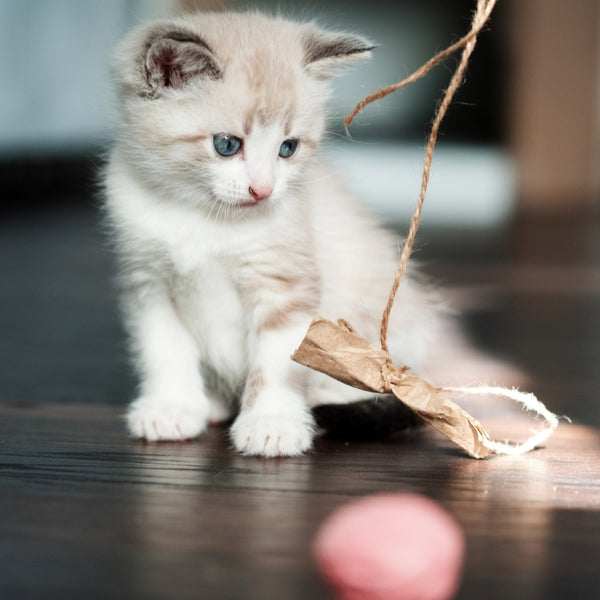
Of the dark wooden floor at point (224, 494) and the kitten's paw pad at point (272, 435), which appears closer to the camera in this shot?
the dark wooden floor at point (224, 494)

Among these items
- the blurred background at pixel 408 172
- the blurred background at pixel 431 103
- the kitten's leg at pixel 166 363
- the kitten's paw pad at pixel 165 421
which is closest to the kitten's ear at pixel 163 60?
the blurred background at pixel 408 172

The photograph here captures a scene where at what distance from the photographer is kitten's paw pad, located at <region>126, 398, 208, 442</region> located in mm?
1568

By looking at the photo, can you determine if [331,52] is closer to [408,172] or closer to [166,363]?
[166,363]

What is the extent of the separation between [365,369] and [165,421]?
0.39m

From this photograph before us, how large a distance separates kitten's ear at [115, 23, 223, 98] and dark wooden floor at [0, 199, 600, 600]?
598 millimetres

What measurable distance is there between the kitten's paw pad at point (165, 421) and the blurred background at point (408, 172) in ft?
0.98

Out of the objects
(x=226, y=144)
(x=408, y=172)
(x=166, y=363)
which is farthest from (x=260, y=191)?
(x=408, y=172)

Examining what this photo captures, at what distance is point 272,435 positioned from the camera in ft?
4.85

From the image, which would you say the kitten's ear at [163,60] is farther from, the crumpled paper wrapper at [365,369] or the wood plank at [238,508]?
the wood plank at [238,508]

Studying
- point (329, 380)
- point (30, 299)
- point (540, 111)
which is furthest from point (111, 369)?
point (540, 111)

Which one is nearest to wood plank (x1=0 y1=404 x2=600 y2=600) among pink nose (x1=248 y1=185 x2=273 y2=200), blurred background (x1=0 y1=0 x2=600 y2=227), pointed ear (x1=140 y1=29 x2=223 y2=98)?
pink nose (x1=248 y1=185 x2=273 y2=200)

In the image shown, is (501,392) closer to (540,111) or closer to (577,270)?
(577,270)

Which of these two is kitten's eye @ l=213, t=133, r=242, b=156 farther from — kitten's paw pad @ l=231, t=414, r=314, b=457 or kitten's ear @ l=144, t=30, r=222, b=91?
kitten's paw pad @ l=231, t=414, r=314, b=457

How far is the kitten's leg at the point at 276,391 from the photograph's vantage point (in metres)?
1.51
